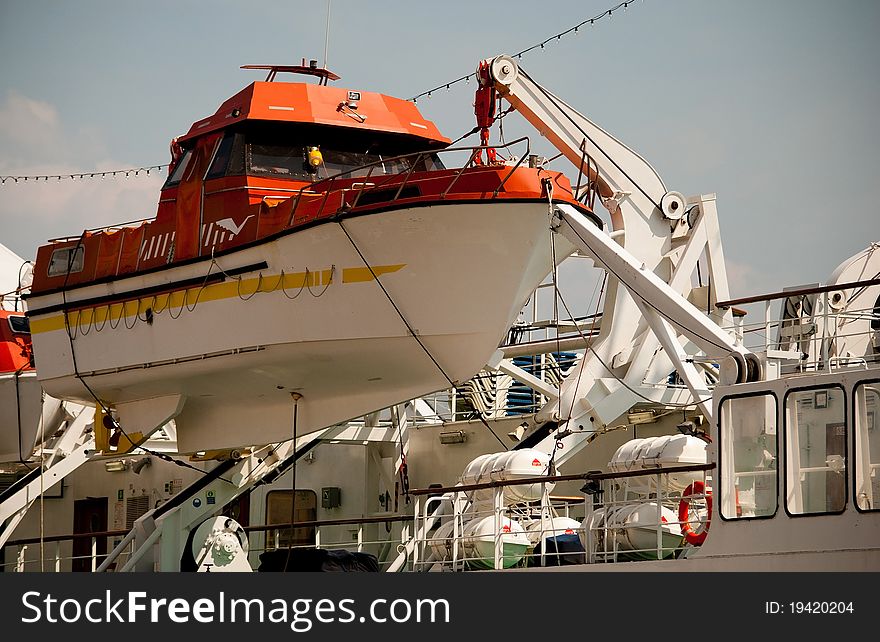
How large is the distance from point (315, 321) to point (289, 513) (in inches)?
311

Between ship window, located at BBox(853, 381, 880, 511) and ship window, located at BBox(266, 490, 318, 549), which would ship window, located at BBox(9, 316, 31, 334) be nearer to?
ship window, located at BBox(266, 490, 318, 549)

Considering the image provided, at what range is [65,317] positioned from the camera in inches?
712

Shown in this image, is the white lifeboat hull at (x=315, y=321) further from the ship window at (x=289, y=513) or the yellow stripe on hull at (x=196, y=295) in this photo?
the ship window at (x=289, y=513)

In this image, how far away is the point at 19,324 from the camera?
23109 millimetres

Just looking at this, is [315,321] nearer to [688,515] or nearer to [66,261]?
[688,515]

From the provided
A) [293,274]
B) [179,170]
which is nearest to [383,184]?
[293,274]

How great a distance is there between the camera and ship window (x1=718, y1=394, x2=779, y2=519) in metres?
12.4

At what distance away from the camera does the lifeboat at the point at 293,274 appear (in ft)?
48.7

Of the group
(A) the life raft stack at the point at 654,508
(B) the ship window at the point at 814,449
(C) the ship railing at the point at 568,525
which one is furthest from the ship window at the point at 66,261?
(B) the ship window at the point at 814,449

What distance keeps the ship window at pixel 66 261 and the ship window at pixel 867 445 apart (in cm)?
1024

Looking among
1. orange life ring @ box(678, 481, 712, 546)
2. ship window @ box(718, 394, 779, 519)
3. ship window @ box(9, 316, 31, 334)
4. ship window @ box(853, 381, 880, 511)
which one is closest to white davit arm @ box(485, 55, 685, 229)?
orange life ring @ box(678, 481, 712, 546)
